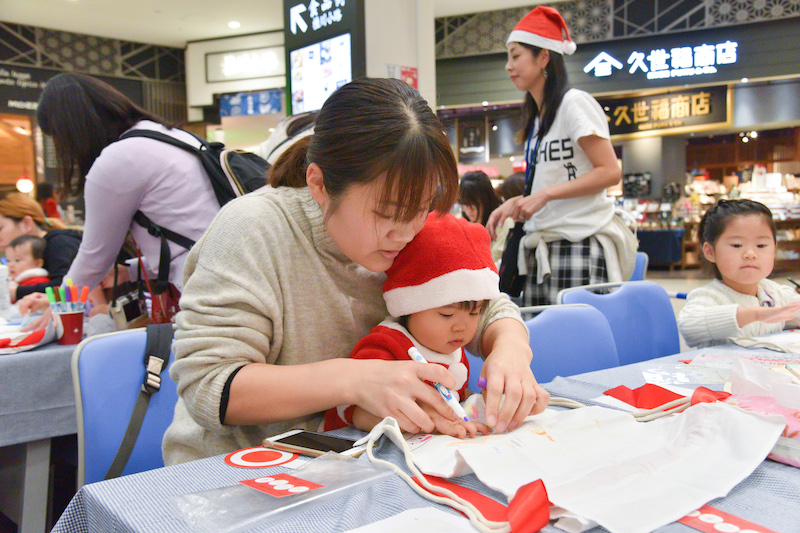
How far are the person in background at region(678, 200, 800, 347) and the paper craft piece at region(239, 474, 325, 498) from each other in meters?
1.49

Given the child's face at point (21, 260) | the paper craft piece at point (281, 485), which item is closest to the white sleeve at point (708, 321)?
the paper craft piece at point (281, 485)

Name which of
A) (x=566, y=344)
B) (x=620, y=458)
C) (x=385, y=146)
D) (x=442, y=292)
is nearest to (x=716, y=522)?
(x=620, y=458)

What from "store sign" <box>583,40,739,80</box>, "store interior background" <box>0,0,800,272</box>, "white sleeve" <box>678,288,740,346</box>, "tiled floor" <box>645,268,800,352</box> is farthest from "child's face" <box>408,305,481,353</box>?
"store sign" <box>583,40,739,80</box>

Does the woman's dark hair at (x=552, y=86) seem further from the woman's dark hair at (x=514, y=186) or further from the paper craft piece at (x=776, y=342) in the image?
the woman's dark hair at (x=514, y=186)

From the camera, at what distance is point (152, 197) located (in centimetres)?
188

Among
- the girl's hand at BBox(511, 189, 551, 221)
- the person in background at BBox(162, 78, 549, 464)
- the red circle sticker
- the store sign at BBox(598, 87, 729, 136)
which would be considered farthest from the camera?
the store sign at BBox(598, 87, 729, 136)

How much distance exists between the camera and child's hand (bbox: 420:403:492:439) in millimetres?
816

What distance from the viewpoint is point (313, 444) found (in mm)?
808

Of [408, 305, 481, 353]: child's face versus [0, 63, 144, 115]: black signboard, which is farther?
[0, 63, 144, 115]: black signboard

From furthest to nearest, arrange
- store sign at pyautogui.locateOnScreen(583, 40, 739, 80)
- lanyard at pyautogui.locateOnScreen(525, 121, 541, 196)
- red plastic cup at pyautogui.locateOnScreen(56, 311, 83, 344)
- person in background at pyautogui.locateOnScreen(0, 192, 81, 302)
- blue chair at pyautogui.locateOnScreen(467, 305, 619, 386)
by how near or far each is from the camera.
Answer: store sign at pyautogui.locateOnScreen(583, 40, 739, 80) → person in background at pyautogui.locateOnScreen(0, 192, 81, 302) → lanyard at pyautogui.locateOnScreen(525, 121, 541, 196) → red plastic cup at pyautogui.locateOnScreen(56, 311, 83, 344) → blue chair at pyautogui.locateOnScreen(467, 305, 619, 386)

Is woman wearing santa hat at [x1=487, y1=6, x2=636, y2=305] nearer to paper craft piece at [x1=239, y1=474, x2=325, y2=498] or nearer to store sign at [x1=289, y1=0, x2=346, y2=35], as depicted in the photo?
paper craft piece at [x1=239, y1=474, x2=325, y2=498]

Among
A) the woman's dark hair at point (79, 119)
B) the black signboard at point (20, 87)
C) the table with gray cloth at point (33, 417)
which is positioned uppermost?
the black signboard at point (20, 87)

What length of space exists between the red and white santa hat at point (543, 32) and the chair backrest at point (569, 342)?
1172 millimetres

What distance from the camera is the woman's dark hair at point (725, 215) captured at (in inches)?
73.4
